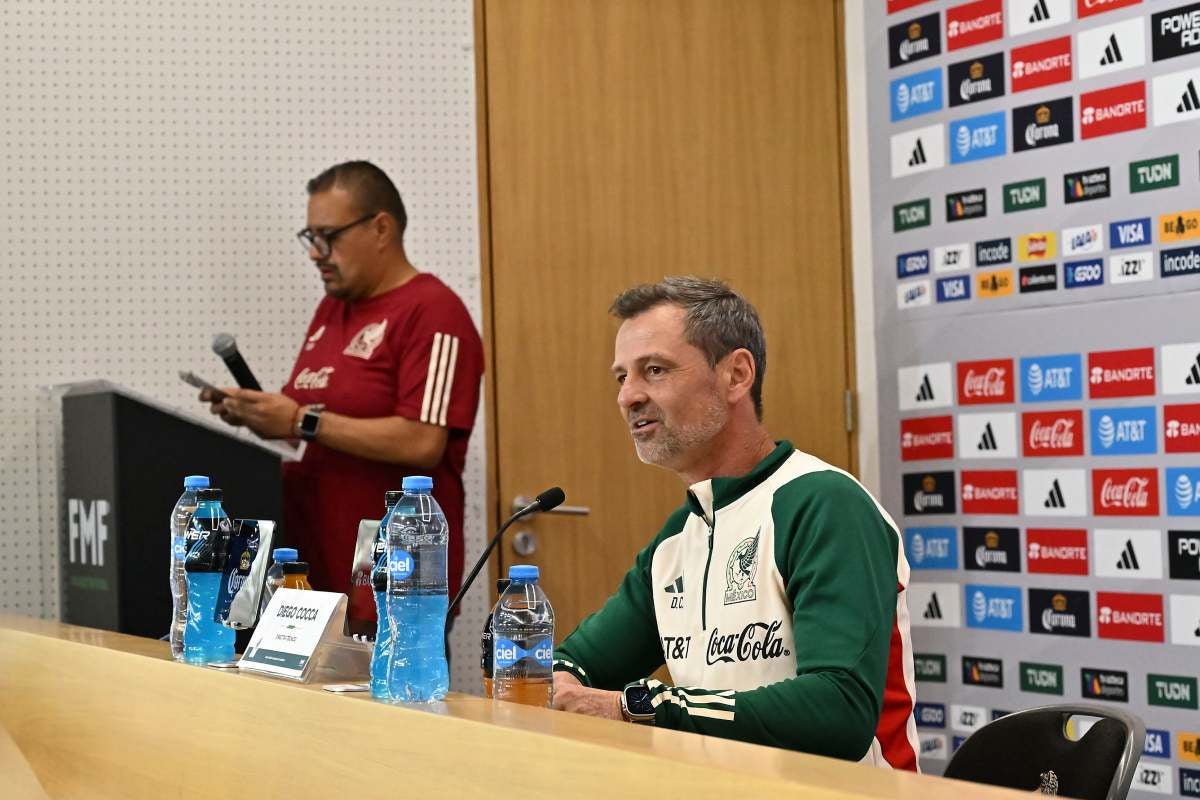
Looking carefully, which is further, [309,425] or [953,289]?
[953,289]

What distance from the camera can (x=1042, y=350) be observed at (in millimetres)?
4137

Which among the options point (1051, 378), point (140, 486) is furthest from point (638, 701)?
point (1051, 378)

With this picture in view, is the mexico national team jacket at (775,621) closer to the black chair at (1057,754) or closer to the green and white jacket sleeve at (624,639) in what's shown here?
the green and white jacket sleeve at (624,639)

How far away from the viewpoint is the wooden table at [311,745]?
4.13ft

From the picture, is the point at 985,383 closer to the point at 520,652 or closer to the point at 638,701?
the point at 638,701

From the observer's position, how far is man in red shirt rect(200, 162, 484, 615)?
3453 millimetres

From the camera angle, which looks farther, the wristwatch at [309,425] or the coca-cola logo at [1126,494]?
the coca-cola logo at [1126,494]

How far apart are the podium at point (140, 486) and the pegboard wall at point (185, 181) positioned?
40 centimetres

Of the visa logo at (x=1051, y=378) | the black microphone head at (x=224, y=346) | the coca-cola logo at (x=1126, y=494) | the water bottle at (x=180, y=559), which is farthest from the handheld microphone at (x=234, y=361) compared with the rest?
the coca-cola logo at (x=1126, y=494)

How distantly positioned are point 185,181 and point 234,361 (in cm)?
76

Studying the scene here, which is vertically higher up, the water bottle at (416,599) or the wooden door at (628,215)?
the wooden door at (628,215)

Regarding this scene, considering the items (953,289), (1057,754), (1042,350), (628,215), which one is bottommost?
(1057,754)

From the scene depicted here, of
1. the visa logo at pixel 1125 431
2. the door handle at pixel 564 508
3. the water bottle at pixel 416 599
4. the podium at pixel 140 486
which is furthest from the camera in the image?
the door handle at pixel 564 508

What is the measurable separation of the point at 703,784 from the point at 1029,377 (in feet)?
10.4
